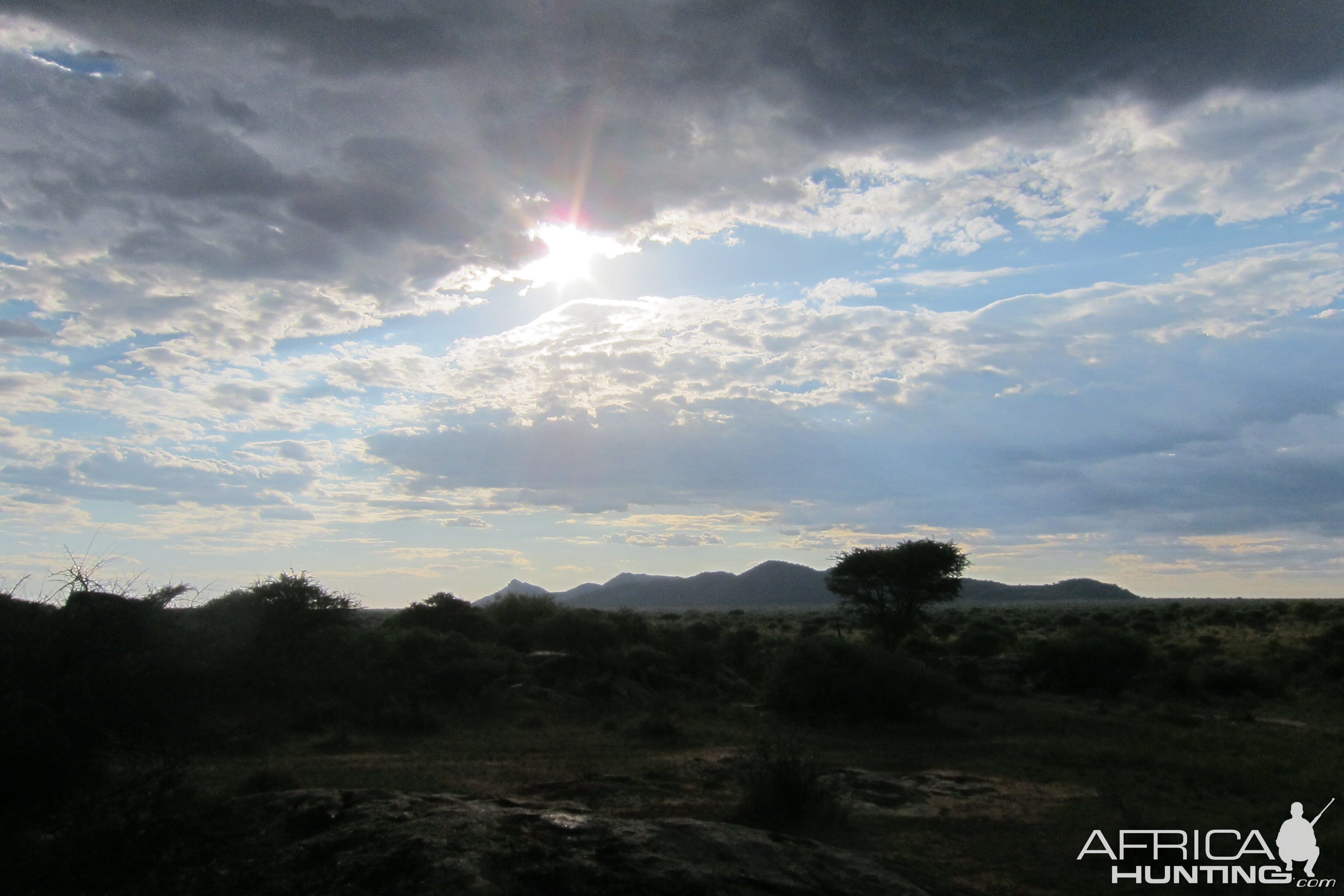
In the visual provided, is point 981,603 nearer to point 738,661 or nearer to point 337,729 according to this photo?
point 738,661

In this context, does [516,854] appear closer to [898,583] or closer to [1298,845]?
[1298,845]

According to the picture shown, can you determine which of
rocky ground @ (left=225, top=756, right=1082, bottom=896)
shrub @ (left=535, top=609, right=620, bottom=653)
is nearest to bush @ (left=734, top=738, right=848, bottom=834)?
rocky ground @ (left=225, top=756, right=1082, bottom=896)

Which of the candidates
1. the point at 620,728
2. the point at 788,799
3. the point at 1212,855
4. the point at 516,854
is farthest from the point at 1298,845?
the point at 620,728

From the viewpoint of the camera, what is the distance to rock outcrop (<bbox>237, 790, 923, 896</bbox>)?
6.49 meters

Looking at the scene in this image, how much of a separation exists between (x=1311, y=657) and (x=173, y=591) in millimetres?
41095

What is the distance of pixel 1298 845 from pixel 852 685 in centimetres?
1307

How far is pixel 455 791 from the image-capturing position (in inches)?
505

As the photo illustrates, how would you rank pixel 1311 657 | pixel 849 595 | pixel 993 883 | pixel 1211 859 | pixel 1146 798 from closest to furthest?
pixel 993 883, pixel 1211 859, pixel 1146 798, pixel 1311 657, pixel 849 595

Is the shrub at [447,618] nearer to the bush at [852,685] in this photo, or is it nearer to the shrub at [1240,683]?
the bush at [852,685]

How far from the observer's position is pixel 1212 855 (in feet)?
33.8

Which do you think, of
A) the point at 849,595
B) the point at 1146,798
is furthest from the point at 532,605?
the point at 1146,798

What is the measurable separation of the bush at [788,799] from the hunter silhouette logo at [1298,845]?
5.33 metres

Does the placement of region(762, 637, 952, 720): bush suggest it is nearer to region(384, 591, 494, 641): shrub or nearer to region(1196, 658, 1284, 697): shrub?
region(1196, 658, 1284, 697): shrub

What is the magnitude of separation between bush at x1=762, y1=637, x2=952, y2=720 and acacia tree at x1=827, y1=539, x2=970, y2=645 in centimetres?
1235
